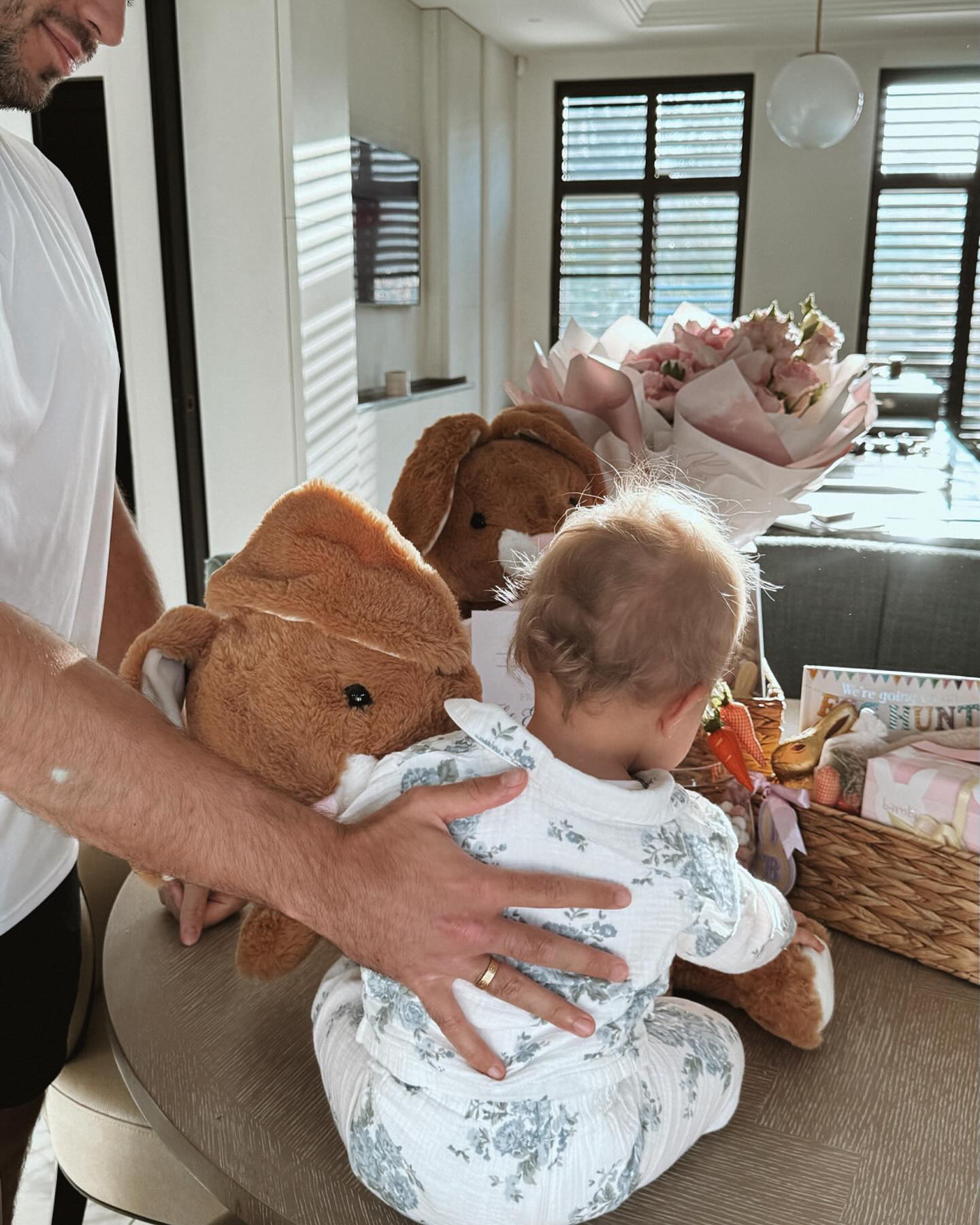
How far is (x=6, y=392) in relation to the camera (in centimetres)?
87

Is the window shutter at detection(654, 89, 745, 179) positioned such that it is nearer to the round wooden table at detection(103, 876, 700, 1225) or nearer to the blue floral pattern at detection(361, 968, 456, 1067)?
the round wooden table at detection(103, 876, 700, 1225)

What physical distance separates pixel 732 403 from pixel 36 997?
92 centimetres

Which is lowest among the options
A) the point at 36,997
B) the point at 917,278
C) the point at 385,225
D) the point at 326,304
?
the point at 36,997

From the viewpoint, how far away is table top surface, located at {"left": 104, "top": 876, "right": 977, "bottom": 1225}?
70cm

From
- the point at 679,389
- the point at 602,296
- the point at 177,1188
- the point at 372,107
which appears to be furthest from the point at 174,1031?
the point at 602,296

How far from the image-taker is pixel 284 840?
26.0 inches

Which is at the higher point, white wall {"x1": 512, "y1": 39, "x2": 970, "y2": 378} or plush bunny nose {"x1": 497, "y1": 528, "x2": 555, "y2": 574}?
white wall {"x1": 512, "y1": 39, "x2": 970, "y2": 378}

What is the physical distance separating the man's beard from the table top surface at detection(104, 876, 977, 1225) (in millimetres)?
852

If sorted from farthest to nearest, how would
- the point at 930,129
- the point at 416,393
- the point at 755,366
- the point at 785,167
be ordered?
1. the point at 785,167
2. the point at 930,129
3. the point at 416,393
4. the point at 755,366

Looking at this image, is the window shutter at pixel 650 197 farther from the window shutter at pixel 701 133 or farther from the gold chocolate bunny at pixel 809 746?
the gold chocolate bunny at pixel 809 746

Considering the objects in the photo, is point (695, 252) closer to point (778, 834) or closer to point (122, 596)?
point (122, 596)

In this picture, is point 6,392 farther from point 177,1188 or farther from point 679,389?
point 177,1188

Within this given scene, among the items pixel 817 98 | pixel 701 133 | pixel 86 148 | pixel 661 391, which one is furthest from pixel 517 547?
pixel 701 133

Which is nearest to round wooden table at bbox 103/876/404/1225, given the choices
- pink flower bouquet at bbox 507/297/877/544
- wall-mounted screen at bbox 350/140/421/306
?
pink flower bouquet at bbox 507/297/877/544
